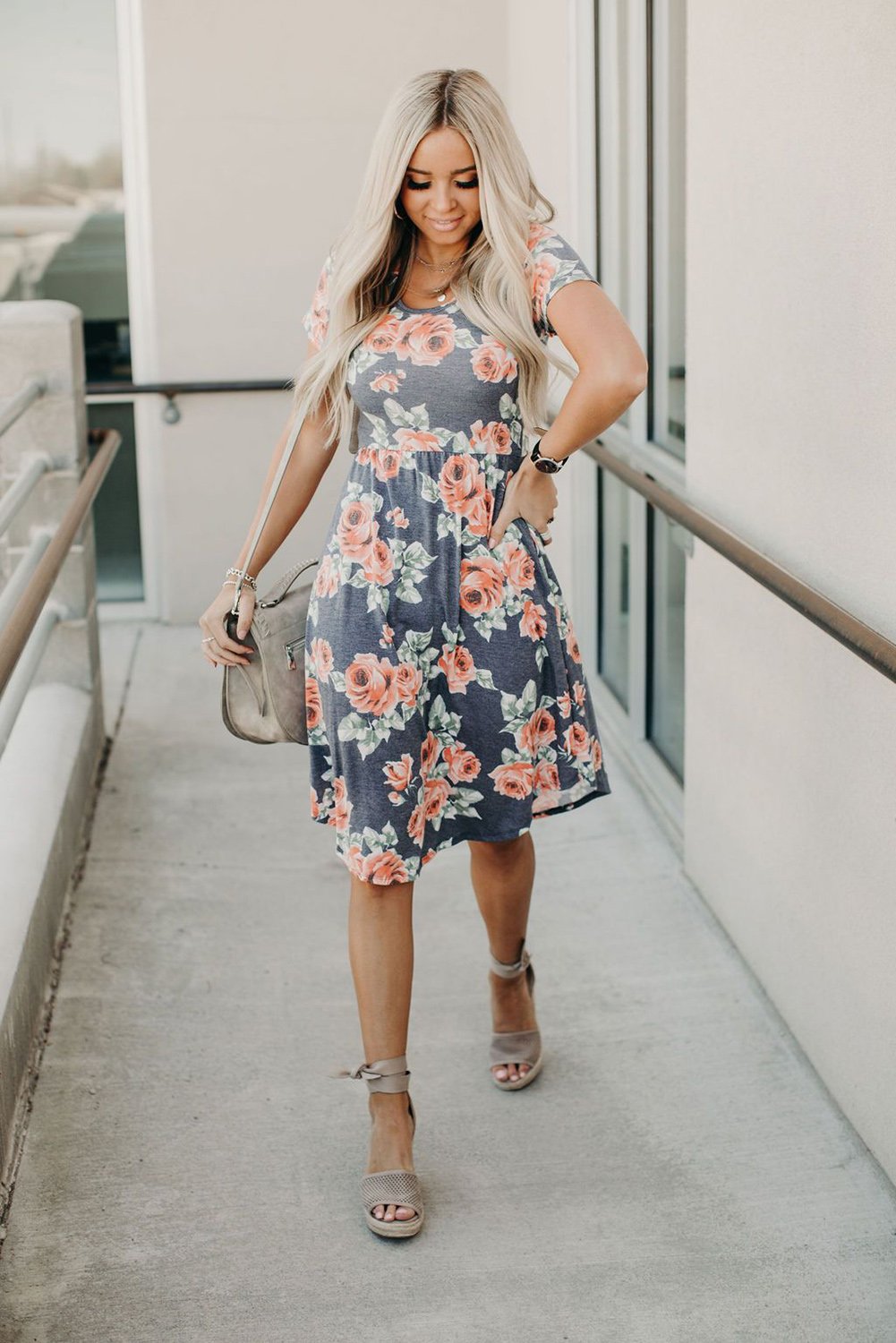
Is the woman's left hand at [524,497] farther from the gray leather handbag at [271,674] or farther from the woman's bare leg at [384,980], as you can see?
the woman's bare leg at [384,980]

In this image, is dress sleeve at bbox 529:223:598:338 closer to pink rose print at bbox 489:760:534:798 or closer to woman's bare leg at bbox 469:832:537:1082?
pink rose print at bbox 489:760:534:798

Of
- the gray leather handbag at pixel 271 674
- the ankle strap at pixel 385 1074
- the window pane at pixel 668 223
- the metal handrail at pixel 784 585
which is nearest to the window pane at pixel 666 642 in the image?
the window pane at pixel 668 223

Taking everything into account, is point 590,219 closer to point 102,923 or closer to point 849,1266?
point 102,923

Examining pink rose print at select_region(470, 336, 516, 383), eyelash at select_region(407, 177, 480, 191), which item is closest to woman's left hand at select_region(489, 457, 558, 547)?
pink rose print at select_region(470, 336, 516, 383)

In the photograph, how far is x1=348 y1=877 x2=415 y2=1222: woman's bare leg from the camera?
2184mm

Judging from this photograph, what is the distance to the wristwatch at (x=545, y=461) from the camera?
2.10 m

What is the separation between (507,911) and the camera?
2.43 meters

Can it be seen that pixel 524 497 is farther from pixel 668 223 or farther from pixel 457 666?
pixel 668 223

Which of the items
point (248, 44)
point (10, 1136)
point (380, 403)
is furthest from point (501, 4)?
point (10, 1136)

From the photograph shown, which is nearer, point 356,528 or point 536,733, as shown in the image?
point 356,528

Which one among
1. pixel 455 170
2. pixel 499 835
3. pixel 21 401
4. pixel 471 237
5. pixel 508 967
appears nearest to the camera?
pixel 455 170

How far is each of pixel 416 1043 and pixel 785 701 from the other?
32.9 inches

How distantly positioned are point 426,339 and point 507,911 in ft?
2.91

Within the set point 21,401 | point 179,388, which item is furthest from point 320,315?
point 179,388
